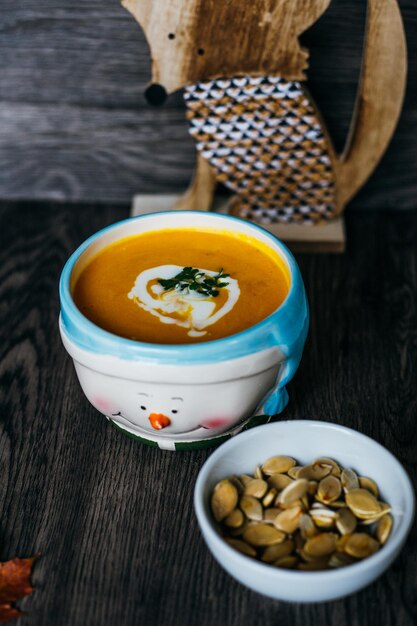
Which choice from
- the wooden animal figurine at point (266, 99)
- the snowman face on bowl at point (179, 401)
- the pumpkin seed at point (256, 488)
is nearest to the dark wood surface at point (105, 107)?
the wooden animal figurine at point (266, 99)

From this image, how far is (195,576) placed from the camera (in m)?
0.82

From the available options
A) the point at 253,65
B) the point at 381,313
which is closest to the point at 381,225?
the point at 381,313

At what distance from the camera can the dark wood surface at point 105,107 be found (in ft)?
4.16

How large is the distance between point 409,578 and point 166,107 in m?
0.86

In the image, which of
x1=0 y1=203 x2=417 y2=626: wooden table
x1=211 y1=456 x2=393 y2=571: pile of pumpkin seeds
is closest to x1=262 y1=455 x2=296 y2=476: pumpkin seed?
x1=211 y1=456 x2=393 y2=571: pile of pumpkin seeds

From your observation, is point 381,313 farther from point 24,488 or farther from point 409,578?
point 24,488

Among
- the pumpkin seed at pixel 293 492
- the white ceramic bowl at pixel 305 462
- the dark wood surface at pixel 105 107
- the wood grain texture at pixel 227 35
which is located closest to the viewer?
the white ceramic bowl at pixel 305 462

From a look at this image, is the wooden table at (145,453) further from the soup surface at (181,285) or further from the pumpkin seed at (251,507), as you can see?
the soup surface at (181,285)

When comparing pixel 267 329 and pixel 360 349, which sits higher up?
pixel 267 329

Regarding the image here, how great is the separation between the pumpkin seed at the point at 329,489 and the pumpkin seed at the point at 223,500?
0.29 ft

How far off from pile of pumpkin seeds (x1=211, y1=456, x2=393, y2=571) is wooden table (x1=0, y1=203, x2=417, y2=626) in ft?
0.17

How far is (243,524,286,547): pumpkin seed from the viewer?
0.79 meters

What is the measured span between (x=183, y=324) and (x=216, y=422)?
0.37ft

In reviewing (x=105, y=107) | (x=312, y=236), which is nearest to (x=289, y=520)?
(x=312, y=236)
